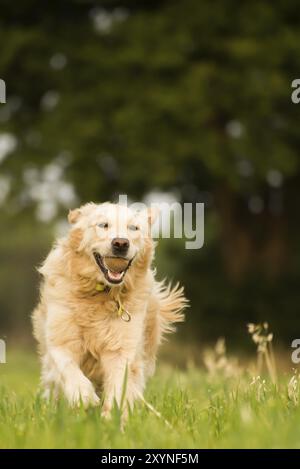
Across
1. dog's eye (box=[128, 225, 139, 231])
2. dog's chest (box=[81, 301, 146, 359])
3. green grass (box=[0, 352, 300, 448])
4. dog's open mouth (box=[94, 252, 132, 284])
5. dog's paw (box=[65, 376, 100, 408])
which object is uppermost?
dog's eye (box=[128, 225, 139, 231])

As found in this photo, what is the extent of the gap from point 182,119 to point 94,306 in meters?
11.6

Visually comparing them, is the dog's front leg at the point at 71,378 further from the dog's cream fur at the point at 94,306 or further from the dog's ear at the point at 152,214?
the dog's ear at the point at 152,214

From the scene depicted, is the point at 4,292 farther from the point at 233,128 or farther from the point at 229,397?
the point at 229,397

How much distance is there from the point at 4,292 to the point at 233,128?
968 inches

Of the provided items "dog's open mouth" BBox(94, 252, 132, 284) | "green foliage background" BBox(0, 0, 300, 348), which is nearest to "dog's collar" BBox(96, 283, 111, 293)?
"dog's open mouth" BBox(94, 252, 132, 284)

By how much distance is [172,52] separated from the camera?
57.8 ft

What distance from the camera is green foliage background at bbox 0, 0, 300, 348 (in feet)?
58.4

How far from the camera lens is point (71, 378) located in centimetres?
591

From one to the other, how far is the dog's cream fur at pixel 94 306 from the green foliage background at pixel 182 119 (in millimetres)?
10841

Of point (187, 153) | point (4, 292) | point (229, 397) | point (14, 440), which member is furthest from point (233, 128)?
point (4, 292)

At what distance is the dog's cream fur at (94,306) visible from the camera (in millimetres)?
6230

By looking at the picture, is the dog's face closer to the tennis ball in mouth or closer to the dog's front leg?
the tennis ball in mouth

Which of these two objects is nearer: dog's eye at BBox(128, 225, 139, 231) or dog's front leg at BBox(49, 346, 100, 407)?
dog's front leg at BBox(49, 346, 100, 407)

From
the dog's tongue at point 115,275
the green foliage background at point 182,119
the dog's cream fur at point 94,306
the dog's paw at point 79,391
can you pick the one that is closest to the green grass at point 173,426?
the dog's paw at point 79,391
